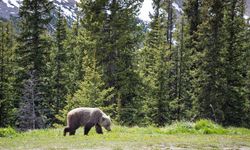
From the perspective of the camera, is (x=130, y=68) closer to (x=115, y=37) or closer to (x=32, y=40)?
(x=115, y=37)

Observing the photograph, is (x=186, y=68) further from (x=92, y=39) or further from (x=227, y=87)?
(x=92, y=39)

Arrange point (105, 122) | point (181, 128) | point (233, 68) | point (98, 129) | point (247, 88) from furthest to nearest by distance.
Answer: point (247, 88), point (233, 68), point (181, 128), point (105, 122), point (98, 129)

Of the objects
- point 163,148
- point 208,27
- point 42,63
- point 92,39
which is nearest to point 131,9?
point 92,39

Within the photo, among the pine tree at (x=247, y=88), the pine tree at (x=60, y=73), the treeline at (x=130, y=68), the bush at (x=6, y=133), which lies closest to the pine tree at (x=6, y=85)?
the treeline at (x=130, y=68)

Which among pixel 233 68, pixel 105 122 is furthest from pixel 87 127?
pixel 233 68

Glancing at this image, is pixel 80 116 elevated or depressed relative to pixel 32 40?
depressed

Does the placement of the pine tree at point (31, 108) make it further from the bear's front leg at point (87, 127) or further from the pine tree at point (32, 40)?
the bear's front leg at point (87, 127)

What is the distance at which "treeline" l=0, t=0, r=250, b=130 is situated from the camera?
33875mm

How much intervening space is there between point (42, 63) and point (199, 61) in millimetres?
13972

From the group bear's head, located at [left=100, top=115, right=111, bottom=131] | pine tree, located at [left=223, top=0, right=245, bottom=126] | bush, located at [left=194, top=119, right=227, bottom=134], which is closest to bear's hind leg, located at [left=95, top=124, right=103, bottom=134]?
bear's head, located at [left=100, top=115, right=111, bottom=131]

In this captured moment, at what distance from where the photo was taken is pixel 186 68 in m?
44.3

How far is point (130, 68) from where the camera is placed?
34.7 meters

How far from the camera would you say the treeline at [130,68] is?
33875 millimetres

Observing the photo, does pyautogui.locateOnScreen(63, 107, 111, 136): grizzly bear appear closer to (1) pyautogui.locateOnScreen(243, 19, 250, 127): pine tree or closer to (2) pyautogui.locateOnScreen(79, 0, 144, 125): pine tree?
(2) pyautogui.locateOnScreen(79, 0, 144, 125): pine tree
